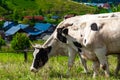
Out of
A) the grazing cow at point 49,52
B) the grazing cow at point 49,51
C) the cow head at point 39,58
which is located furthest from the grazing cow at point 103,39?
the cow head at point 39,58

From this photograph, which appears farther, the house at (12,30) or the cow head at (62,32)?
the house at (12,30)

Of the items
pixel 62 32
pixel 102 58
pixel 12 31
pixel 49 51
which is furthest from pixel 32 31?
pixel 102 58

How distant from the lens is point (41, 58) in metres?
13.8

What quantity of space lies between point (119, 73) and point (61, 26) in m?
2.63

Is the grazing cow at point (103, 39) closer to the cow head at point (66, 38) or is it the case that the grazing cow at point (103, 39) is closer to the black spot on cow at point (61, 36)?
the cow head at point (66, 38)

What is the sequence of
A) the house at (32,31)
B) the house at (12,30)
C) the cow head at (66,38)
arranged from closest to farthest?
the cow head at (66,38), the house at (12,30), the house at (32,31)

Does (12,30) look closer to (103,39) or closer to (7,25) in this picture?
(7,25)

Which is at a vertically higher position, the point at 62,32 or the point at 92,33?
the point at 92,33

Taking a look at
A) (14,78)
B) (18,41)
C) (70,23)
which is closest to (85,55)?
(70,23)

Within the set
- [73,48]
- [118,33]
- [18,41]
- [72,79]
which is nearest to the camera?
[72,79]

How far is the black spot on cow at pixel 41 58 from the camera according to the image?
13.6 metres

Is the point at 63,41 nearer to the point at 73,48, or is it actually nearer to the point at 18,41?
the point at 73,48

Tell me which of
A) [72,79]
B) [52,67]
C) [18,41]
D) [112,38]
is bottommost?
[18,41]

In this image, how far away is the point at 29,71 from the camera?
42.5 ft
